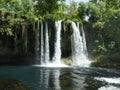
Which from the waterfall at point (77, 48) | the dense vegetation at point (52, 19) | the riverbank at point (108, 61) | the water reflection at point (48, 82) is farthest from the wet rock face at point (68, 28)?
the water reflection at point (48, 82)

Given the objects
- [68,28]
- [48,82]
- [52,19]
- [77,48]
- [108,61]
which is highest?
[52,19]

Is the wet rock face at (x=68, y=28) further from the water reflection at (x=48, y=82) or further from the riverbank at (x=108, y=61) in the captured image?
the water reflection at (x=48, y=82)

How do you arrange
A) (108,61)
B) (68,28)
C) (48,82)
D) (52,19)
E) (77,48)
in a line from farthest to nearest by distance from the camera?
1. (77,48)
2. (68,28)
3. (52,19)
4. (108,61)
5. (48,82)

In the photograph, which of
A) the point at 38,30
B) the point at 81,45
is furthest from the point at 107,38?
the point at 38,30

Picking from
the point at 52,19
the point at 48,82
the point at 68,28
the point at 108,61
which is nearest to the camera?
the point at 48,82

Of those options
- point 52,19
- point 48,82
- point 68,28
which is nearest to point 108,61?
point 68,28

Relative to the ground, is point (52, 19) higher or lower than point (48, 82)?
higher

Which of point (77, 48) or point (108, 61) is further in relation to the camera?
point (77, 48)

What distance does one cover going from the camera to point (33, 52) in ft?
120

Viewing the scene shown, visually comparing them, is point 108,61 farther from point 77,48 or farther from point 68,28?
point 68,28

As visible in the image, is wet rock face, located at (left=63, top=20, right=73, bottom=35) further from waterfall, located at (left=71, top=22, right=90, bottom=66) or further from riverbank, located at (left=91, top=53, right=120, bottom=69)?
riverbank, located at (left=91, top=53, right=120, bottom=69)

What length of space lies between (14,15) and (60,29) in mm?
6790

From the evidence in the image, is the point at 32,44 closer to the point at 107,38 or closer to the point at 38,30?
the point at 38,30

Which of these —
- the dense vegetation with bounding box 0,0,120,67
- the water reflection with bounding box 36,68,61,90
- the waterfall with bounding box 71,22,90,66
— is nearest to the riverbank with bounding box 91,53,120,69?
the dense vegetation with bounding box 0,0,120,67
